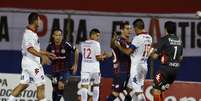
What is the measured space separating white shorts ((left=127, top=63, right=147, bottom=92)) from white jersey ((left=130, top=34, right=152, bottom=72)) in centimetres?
11

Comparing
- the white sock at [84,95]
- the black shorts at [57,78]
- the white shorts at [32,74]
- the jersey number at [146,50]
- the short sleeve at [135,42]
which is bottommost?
the white sock at [84,95]

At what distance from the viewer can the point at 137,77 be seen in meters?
16.1

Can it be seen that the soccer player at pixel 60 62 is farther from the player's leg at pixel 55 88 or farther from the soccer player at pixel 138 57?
the soccer player at pixel 138 57

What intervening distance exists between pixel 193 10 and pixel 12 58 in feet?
17.2

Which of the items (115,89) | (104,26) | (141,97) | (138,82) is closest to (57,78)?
(115,89)

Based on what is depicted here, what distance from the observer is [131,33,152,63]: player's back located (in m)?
15.8

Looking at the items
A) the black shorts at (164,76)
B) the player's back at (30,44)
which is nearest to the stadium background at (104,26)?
the black shorts at (164,76)

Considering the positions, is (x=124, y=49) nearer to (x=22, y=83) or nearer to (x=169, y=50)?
(x=169, y=50)

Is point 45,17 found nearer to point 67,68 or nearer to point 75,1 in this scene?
point 75,1

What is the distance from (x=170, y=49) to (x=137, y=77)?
1414 millimetres

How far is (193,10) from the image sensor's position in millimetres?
21719

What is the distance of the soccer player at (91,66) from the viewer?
55.7 feet

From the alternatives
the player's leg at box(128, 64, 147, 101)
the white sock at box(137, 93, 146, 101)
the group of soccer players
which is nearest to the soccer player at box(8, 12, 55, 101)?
the group of soccer players

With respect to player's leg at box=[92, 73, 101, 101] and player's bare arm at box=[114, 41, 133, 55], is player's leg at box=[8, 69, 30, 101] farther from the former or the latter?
player's leg at box=[92, 73, 101, 101]
